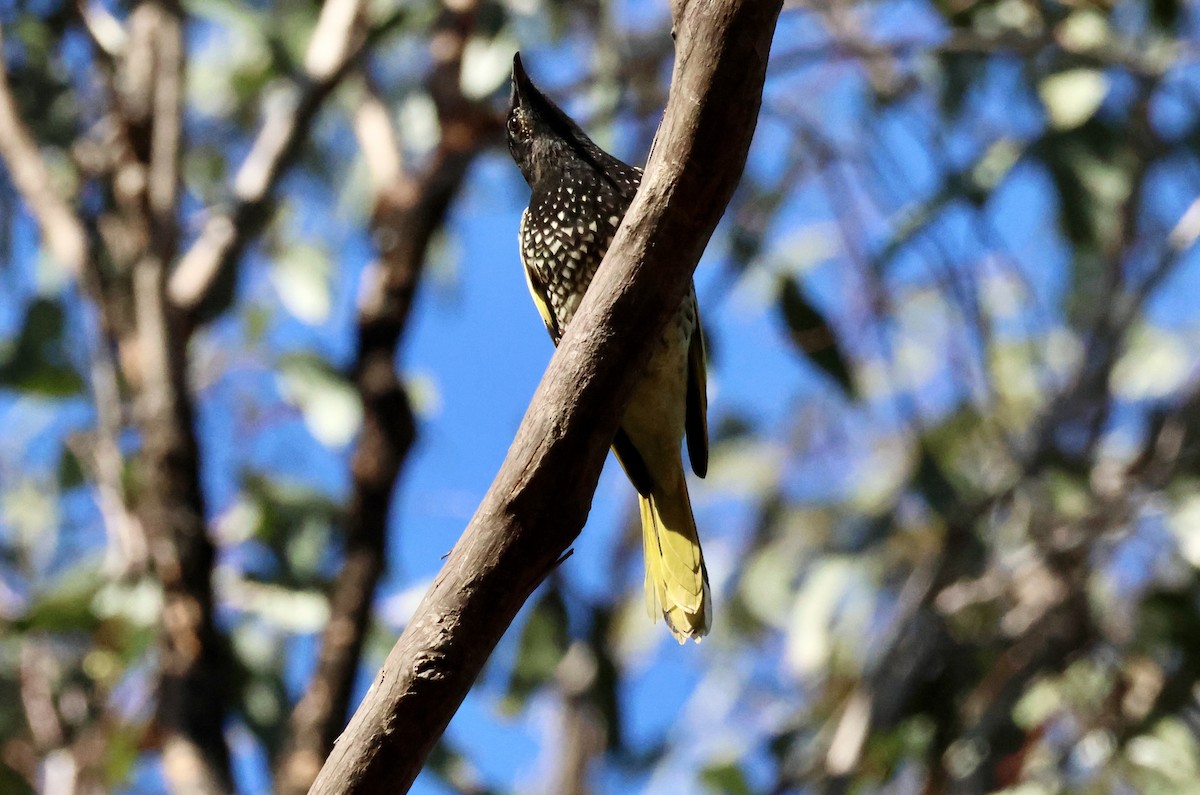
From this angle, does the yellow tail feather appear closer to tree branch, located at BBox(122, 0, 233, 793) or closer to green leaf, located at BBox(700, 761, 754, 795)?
green leaf, located at BBox(700, 761, 754, 795)

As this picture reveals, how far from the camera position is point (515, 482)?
165cm

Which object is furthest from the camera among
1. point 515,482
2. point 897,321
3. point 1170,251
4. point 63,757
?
point 897,321

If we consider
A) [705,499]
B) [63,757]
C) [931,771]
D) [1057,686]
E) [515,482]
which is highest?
[515,482]

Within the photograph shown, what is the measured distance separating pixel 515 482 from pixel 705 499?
534cm

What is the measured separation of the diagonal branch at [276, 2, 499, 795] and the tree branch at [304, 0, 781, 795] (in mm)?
1974

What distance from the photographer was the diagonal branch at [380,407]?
12.0 feet

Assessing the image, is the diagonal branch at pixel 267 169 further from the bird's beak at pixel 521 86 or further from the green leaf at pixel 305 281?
the bird's beak at pixel 521 86

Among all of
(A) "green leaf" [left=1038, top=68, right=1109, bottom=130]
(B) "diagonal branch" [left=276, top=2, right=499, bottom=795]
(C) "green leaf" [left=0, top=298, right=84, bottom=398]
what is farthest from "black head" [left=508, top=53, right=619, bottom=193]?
(A) "green leaf" [left=1038, top=68, right=1109, bottom=130]

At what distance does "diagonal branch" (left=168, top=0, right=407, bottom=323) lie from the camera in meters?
4.05

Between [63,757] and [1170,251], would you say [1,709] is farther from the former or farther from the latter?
[1170,251]

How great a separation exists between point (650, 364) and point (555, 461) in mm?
1102

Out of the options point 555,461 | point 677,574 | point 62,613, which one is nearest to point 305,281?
point 62,613

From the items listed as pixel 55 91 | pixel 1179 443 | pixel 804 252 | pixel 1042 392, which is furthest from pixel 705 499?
pixel 55 91

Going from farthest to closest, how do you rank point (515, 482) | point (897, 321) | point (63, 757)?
point (897, 321)
point (63, 757)
point (515, 482)
